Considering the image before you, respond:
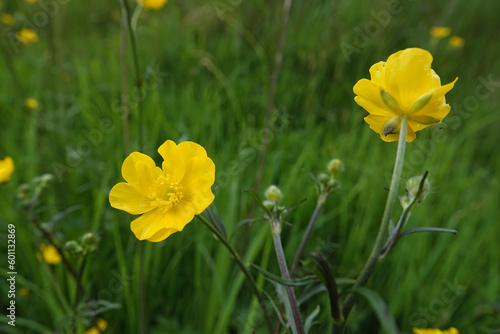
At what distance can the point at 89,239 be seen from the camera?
812mm

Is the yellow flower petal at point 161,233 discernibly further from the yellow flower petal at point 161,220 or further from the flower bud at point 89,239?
the flower bud at point 89,239

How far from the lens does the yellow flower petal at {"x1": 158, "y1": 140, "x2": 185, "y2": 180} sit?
597 millimetres

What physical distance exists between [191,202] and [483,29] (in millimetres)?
3381

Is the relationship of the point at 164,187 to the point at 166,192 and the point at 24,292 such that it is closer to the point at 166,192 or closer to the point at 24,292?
the point at 166,192

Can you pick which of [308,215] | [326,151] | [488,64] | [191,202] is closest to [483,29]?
[488,64]

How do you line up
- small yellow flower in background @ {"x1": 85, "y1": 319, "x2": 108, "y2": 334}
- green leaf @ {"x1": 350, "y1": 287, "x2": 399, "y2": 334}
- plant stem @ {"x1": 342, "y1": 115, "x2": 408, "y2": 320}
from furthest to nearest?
small yellow flower in background @ {"x1": 85, "y1": 319, "x2": 108, "y2": 334}, plant stem @ {"x1": 342, "y1": 115, "x2": 408, "y2": 320}, green leaf @ {"x1": 350, "y1": 287, "x2": 399, "y2": 334}

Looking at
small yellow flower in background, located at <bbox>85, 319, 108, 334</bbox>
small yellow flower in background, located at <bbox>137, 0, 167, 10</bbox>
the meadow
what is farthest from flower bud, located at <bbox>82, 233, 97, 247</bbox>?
small yellow flower in background, located at <bbox>137, 0, 167, 10</bbox>

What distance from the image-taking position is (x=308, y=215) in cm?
143

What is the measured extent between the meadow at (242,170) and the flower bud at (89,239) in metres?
0.01

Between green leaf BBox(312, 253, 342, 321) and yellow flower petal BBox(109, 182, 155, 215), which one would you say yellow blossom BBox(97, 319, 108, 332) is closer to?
yellow flower petal BBox(109, 182, 155, 215)

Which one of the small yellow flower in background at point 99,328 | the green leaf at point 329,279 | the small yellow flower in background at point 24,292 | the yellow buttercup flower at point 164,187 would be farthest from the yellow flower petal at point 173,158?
the small yellow flower in background at point 24,292

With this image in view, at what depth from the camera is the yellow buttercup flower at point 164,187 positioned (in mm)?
576

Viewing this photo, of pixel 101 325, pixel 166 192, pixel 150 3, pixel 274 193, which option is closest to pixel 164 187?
pixel 166 192

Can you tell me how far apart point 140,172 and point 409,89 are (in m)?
0.38
